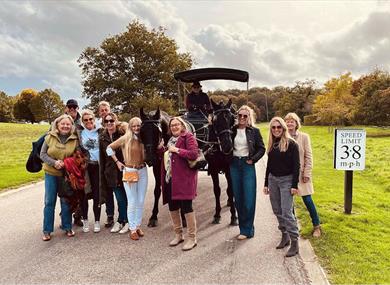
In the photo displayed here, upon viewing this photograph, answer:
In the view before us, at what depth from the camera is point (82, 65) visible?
32.7 m

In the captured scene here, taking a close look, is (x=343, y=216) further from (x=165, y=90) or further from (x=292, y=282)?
(x=165, y=90)

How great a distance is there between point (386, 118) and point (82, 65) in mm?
30768

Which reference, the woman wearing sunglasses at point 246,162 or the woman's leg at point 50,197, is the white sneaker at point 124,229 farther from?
the woman wearing sunglasses at point 246,162

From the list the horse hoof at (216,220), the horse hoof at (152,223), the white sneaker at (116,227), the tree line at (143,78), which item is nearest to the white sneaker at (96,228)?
the white sneaker at (116,227)

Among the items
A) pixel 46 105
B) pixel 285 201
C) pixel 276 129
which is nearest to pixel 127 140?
pixel 276 129

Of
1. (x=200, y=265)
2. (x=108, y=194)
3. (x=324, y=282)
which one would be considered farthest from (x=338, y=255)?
(x=108, y=194)

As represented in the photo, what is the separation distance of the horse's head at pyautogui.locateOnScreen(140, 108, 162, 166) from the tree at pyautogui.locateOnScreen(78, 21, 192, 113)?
999 inches

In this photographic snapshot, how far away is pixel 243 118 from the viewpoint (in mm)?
5570

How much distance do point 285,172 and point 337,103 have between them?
41.3 meters

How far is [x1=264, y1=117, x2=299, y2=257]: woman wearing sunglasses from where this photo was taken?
4.91m

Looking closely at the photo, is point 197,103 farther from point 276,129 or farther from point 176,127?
point 276,129

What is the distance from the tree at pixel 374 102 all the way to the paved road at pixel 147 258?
33741 millimetres

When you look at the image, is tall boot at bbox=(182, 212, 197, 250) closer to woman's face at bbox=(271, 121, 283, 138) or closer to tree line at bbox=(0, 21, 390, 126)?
woman's face at bbox=(271, 121, 283, 138)

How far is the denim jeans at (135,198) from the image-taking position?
5.71 meters
